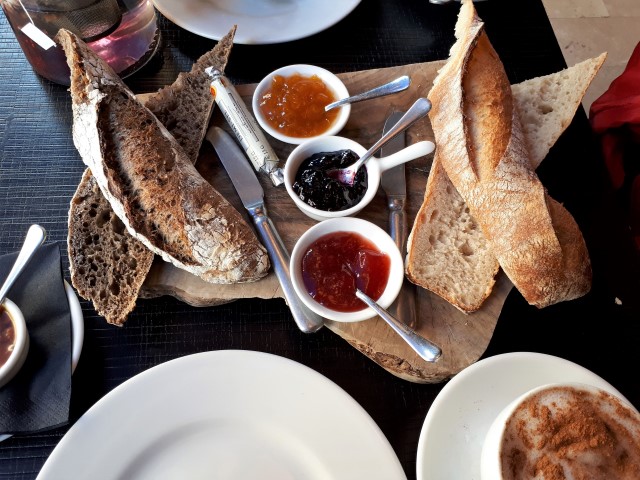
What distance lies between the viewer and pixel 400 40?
2.13 meters

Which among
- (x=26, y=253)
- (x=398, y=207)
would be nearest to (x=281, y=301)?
(x=398, y=207)

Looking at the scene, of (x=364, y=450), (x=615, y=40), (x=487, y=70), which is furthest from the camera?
(x=615, y=40)

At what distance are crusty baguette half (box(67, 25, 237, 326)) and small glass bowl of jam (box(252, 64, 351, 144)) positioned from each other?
0.59 feet

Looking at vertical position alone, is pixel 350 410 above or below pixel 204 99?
below

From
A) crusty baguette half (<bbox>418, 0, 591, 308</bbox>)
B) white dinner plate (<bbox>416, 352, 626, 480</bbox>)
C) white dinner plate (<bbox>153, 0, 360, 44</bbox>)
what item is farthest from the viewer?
white dinner plate (<bbox>153, 0, 360, 44</bbox>)

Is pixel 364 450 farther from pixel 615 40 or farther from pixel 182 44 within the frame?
pixel 615 40

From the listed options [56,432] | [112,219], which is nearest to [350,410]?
[56,432]

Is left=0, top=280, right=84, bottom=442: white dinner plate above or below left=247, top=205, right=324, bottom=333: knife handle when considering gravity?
below

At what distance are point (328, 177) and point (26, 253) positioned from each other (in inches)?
33.6

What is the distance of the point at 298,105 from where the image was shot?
1.80 metres

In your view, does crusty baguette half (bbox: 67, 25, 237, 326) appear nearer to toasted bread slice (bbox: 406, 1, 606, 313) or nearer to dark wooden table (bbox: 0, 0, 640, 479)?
dark wooden table (bbox: 0, 0, 640, 479)

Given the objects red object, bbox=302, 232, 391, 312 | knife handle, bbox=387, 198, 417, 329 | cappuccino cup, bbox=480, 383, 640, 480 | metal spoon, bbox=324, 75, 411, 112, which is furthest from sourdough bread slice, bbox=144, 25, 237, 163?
cappuccino cup, bbox=480, 383, 640, 480

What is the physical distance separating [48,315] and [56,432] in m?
0.29

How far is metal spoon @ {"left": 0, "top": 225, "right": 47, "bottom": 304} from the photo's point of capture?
55.6 inches
